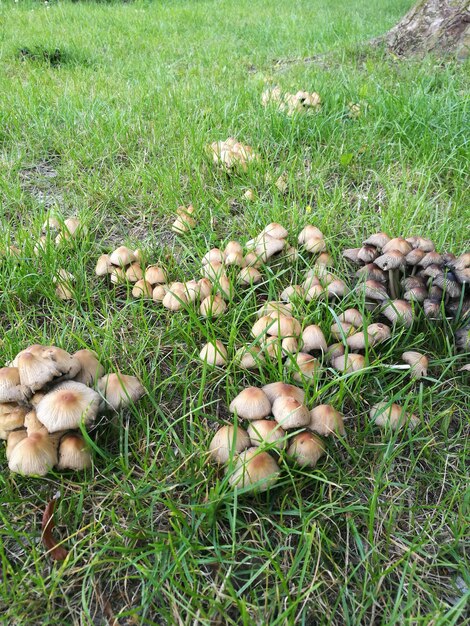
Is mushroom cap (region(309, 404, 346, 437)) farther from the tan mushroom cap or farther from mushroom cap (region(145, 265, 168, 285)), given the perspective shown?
mushroom cap (region(145, 265, 168, 285))

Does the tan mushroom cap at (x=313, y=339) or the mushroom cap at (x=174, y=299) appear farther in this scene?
the mushroom cap at (x=174, y=299)

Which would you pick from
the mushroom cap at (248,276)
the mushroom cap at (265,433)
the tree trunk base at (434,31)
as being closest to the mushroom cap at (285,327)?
the mushroom cap at (248,276)

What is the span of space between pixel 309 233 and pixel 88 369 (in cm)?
131

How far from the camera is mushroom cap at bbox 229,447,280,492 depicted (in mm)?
1533

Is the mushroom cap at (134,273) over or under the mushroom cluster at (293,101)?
under

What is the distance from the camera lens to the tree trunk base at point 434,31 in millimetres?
5055

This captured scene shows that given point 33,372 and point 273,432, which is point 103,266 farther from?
point 273,432

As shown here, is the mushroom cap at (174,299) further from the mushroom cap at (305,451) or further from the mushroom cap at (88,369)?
the mushroom cap at (305,451)

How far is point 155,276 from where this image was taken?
2375mm

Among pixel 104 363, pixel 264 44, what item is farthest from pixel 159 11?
pixel 104 363

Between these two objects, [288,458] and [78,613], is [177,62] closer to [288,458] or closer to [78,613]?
[288,458]

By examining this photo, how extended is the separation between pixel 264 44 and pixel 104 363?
18.7 ft

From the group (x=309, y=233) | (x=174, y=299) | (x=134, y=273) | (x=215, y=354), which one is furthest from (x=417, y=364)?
(x=134, y=273)

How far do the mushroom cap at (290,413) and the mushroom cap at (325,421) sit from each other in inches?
1.3
